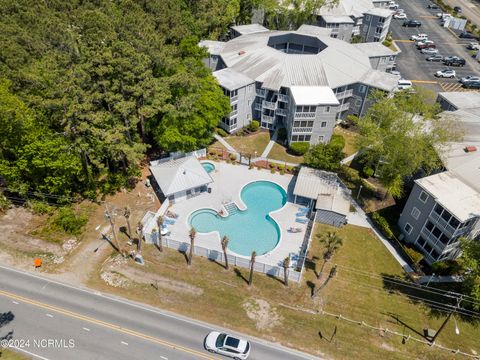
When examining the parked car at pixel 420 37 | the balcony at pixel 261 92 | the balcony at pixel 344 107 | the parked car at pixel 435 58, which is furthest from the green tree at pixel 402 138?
the parked car at pixel 420 37

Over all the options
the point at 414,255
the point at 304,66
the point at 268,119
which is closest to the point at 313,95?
the point at 304,66

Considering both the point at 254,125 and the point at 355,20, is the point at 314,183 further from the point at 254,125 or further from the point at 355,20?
the point at 355,20

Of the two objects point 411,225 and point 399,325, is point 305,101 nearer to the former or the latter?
point 411,225

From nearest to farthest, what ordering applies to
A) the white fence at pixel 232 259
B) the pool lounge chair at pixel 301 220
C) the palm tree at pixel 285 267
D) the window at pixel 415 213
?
the palm tree at pixel 285 267 < the white fence at pixel 232 259 < the window at pixel 415 213 < the pool lounge chair at pixel 301 220

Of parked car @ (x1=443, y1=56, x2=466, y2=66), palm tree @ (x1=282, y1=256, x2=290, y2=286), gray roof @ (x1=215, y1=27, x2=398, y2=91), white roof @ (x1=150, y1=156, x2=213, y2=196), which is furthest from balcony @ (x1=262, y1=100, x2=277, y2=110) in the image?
parked car @ (x1=443, y1=56, x2=466, y2=66)

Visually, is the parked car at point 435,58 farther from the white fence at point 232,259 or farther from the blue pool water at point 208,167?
the white fence at point 232,259

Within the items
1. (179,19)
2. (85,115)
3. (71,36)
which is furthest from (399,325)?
(179,19)
